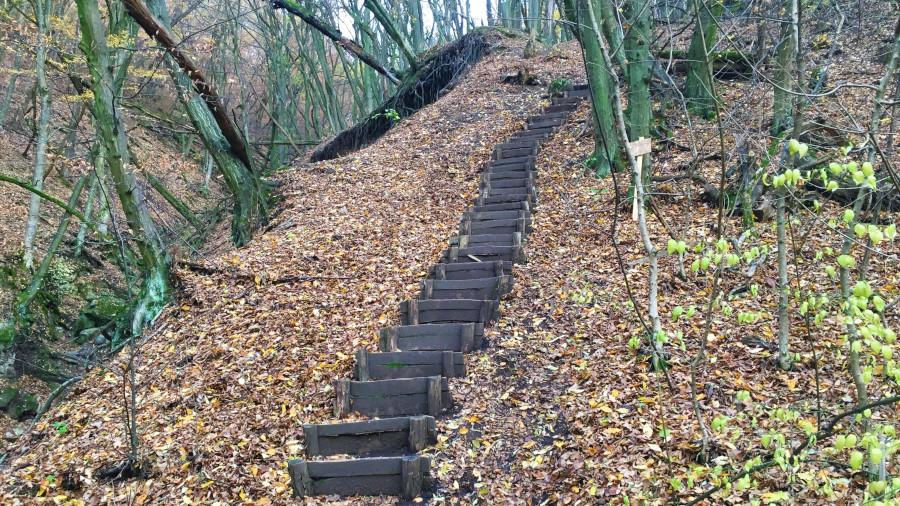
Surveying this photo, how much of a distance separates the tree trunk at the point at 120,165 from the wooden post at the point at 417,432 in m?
4.68

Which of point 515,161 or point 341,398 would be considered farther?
point 515,161

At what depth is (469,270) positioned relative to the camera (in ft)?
28.9

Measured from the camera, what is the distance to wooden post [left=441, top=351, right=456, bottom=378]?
22.0 feet

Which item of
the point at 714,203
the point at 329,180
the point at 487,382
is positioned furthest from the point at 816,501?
the point at 329,180

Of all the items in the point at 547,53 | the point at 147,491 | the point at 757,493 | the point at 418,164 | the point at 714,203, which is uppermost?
the point at 547,53

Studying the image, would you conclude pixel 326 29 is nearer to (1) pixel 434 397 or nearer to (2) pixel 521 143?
(2) pixel 521 143

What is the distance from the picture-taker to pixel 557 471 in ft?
17.0

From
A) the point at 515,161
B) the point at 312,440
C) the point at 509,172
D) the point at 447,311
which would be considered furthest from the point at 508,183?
the point at 312,440

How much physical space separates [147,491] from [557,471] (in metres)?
3.75

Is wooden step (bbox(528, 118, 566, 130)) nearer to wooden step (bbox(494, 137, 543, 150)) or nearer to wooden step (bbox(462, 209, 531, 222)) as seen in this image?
wooden step (bbox(494, 137, 543, 150))

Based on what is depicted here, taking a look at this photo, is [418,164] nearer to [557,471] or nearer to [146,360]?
[146,360]

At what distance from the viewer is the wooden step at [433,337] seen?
7.16m

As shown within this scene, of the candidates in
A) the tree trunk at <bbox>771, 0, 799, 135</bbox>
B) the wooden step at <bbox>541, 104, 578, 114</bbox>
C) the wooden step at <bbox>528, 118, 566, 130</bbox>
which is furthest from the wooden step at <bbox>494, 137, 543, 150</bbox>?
the tree trunk at <bbox>771, 0, 799, 135</bbox>

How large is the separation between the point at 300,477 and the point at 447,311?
2.99 metres
